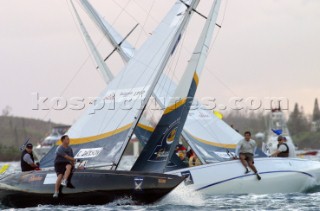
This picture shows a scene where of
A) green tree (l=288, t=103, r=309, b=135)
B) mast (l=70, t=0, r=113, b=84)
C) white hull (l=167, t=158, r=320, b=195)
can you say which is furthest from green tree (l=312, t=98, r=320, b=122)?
white hull (l=167, t=158, r=320, b=195)

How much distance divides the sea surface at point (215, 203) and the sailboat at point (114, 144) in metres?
0.21

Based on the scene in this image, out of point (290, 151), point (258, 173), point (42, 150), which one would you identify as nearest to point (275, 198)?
point (258, 173)

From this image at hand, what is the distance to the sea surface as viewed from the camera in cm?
1473

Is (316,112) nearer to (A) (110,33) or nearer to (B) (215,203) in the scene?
(A) (110,33)

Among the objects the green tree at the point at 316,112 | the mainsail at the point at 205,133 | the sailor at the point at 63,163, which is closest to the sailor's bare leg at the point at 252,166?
the mainsail at the point at 205,133

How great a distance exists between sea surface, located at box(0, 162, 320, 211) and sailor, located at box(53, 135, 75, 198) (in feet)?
1.67

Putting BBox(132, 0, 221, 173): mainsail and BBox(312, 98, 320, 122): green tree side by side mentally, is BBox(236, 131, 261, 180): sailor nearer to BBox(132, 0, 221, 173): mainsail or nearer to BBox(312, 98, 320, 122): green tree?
BBox(132, 0, 221, 173): mainsail

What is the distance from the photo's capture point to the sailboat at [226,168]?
1723cm

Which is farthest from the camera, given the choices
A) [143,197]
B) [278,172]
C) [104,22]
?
[104,22]

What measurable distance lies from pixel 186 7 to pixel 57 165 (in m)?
5.45

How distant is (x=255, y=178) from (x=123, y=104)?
339 centimetres

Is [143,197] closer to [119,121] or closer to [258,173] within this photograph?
[119,121]

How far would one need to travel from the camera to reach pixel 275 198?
1675cm

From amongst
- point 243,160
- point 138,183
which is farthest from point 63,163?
point 243,160
